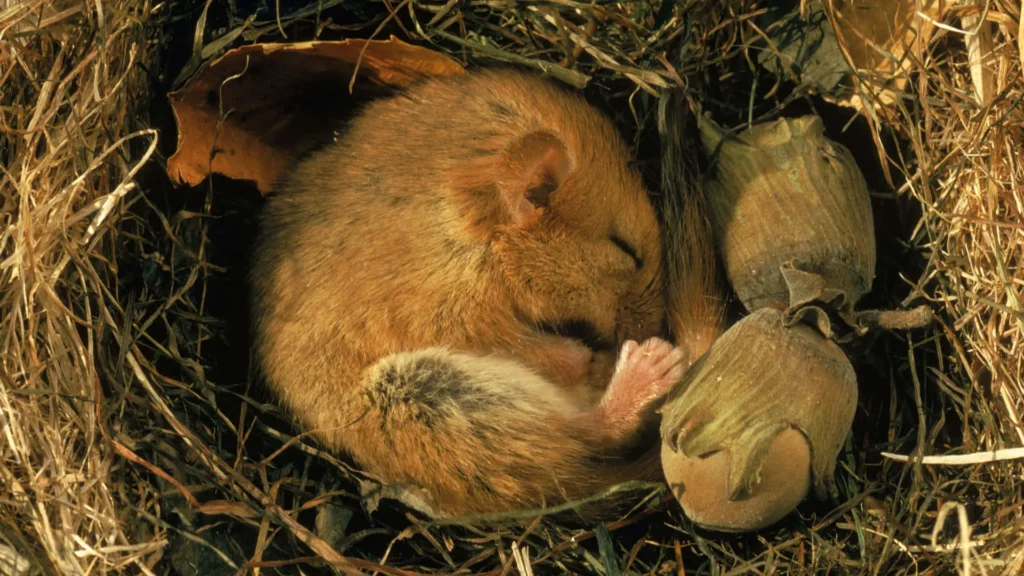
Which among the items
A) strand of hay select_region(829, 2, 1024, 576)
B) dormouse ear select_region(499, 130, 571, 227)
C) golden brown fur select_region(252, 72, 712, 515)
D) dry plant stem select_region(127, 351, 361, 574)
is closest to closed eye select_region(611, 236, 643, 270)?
golden brown fur select_region(252, 72, 712, 515)

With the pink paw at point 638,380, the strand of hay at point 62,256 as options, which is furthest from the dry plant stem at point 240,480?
the pink paw at point 638,380

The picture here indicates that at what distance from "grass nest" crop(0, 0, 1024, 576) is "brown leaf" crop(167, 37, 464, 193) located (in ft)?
0.24

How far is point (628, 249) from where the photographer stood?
8.80 ft

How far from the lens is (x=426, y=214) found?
266 centimetres

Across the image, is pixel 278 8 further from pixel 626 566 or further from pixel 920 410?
pixel 920 410

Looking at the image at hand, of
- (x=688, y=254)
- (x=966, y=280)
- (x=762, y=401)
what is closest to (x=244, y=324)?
(x=688, y=254)

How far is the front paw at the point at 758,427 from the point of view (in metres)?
2.06

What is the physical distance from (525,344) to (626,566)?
680 mm

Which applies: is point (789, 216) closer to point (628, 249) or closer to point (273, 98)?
point (628, 249)

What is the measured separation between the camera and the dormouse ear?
253 cm

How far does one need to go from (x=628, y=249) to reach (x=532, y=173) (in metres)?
0.35

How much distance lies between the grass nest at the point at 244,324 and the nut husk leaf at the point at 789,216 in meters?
0.17

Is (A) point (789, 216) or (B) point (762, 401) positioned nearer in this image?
(B) point (762, 401)

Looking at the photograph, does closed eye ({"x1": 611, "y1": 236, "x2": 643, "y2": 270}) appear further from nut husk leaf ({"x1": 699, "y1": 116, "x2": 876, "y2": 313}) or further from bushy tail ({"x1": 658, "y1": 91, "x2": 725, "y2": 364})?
nut husk leaf ({"x1": 699, "y1": 116, "x2": 876, "y2": 313})
